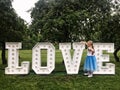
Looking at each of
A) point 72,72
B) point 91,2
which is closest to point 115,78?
point 72,72

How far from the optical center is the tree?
16.7 meters

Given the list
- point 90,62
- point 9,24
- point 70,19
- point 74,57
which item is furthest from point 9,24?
point 90,62

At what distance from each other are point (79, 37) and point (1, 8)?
15.7 ft

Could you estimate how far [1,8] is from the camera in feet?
54.7

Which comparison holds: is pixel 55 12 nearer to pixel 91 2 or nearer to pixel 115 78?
pixel 91 2

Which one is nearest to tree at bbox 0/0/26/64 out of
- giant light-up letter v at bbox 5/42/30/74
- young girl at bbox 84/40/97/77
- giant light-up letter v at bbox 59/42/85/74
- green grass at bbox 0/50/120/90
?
giant light-up letter v at bbox 5/42/30/74

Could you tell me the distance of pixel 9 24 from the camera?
58.0ft

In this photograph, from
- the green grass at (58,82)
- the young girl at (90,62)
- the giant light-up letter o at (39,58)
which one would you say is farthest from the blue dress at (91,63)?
the giant light-up letter o at (39,58)

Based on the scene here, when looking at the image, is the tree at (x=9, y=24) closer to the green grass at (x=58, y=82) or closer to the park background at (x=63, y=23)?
the park background at (x=63, y=23)

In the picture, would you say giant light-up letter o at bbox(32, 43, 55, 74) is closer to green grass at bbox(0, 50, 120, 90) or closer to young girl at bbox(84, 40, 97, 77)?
green grass at bbox(0, 50, 120, 90)

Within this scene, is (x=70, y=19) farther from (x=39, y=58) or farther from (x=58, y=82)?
(x=58, y=82)

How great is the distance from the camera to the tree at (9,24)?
1673 cm

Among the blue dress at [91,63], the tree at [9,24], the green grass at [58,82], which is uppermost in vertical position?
the tree at [9,24]

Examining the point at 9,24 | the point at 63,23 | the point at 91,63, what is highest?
the point at 9,24
